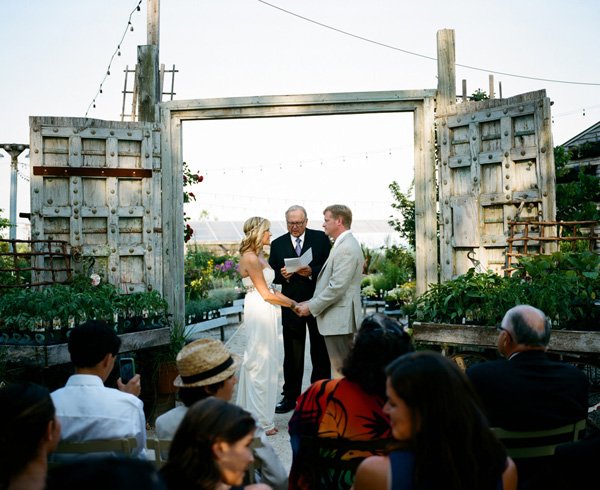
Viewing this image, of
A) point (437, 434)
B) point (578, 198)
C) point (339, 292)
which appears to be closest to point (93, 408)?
point (437, 434)

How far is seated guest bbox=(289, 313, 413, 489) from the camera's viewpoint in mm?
2506

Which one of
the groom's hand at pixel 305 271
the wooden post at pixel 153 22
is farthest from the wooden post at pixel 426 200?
the wooden post at pixel 153 22

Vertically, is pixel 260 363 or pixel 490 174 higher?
pixel 490 174

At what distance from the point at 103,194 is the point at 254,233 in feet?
8.07

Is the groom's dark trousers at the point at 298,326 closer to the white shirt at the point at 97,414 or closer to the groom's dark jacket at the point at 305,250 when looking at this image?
the groom's dark jacket at the point at 305,250

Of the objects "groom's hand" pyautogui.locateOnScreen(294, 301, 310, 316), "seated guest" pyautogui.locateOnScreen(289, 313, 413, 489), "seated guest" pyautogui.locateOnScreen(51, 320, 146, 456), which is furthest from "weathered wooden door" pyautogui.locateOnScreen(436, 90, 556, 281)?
"seated guest" pyautogui.locateOnScreen(51, 320, 146, 456)

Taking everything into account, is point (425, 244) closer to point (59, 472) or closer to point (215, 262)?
point (59, 472)

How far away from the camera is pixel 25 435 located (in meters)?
2.20

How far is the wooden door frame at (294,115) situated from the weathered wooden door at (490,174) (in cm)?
15

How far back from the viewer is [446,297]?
571 centimetres

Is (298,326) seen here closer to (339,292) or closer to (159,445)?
(339,292)

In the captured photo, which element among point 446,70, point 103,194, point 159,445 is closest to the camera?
point 159,445

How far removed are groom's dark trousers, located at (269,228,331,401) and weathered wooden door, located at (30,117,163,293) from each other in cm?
151

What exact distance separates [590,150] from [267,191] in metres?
28.3
